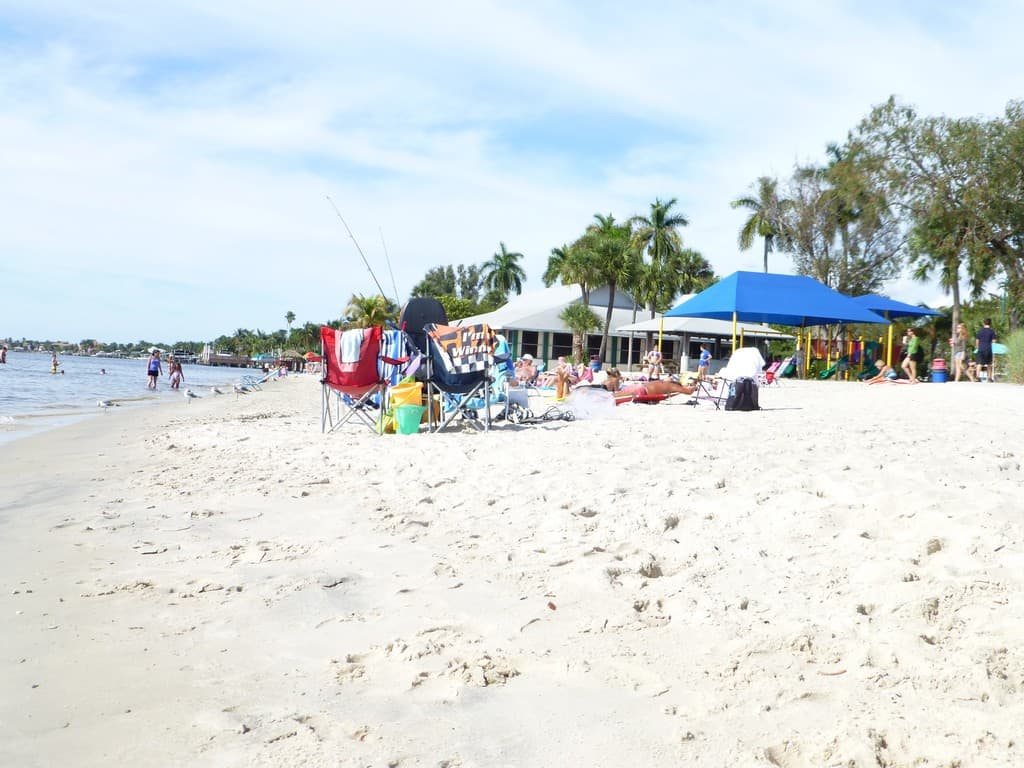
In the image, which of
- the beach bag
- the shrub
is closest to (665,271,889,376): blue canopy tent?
the shrub

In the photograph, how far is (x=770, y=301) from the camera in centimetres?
1783

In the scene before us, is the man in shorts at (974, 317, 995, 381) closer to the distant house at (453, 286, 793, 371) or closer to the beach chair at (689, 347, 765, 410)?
the beach chair at (689, 347, 765, 410)

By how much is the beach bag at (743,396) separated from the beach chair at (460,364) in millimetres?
3287

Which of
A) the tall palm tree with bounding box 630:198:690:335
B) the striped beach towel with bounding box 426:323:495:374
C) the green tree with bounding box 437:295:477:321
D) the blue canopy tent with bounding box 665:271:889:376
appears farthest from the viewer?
the green tree with bounding box 437:295:477:321

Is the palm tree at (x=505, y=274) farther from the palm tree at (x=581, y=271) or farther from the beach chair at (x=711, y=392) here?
the beach chair at (x=711, y=392)

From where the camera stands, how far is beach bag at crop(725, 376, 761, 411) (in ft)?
32.3

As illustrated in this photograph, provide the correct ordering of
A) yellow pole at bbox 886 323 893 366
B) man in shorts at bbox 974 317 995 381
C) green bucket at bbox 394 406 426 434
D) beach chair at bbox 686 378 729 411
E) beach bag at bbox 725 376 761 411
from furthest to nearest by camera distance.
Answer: yellow pole at bbox 886 323 893 366
man in shorts at bbox 974 317 995 381
beach chair at bbox 686 378 729 411
beach bag at bbox 725 376 761 411
green bucket at bbox 394 406 426 434

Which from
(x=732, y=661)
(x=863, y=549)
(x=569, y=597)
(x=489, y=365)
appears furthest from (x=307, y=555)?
(x=489, y=365)

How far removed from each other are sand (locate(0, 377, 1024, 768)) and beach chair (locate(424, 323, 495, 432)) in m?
2.40

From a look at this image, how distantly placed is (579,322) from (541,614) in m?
30.7

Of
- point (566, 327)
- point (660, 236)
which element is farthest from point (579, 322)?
point (660, 236)

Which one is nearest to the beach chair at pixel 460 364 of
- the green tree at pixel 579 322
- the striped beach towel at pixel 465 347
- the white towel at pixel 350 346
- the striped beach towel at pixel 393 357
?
the striped beach towel at pixel 465 347

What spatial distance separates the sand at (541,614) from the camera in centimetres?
212

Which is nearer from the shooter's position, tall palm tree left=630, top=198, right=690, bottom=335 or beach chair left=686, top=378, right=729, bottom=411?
beach chair left=686, top=378, right=729, bottom=411
